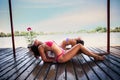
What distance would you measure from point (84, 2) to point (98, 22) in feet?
6.13

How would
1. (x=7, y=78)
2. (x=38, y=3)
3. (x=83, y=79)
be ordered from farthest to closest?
(x=38, y=3)
(x=7, y=78)
(x=83, y=79)

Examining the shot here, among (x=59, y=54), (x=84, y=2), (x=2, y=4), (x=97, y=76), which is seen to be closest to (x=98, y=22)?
(x=84, y=2)

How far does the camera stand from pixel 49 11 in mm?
11859

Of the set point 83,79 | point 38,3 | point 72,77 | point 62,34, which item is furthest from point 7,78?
point 38,3

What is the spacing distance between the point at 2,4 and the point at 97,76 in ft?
28.3

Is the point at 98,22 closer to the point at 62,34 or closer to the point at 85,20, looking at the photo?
the point at 85,20

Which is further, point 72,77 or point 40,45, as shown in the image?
point 40,45

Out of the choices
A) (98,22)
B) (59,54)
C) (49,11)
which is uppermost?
(49,11)

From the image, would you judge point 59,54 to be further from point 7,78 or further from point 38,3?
point 38,3

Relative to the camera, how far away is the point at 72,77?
2.31 meters

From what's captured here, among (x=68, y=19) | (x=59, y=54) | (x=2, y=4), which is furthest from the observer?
(x=68, y=19)

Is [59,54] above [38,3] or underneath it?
underneath

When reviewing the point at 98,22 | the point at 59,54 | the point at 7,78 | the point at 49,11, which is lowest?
the point at 7,78

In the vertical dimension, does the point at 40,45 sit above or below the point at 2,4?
below
